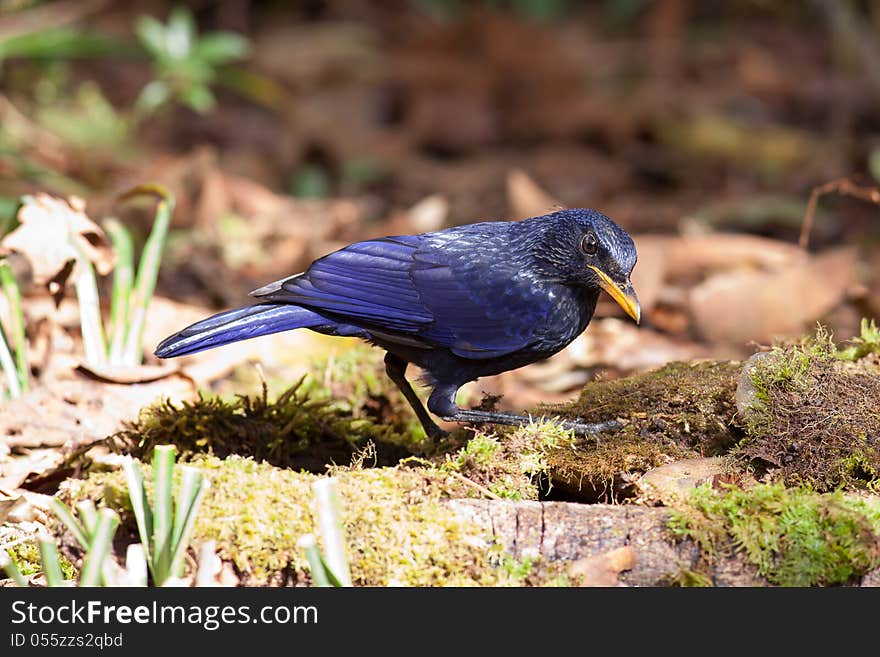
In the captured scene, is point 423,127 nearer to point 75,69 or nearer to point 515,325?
point 75,69

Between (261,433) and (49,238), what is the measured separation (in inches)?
49.3

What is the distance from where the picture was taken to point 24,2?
8734 millimetres

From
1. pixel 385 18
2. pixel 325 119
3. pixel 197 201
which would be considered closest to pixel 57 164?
pixel 197 201

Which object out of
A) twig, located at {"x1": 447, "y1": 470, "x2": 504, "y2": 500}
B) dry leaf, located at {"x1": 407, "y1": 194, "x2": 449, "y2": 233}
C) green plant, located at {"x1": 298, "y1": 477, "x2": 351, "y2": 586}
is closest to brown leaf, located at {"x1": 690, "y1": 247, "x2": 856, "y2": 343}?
dry leaf, located at {"x1": 407, "y1": 194, "x2": 449, "y2": 233}

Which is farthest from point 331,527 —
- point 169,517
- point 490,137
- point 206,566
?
point 490,137

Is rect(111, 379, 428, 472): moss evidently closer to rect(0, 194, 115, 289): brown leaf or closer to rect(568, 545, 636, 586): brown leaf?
rect(0, 194, 115, 289): brown leaf

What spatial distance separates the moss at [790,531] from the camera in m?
3.01

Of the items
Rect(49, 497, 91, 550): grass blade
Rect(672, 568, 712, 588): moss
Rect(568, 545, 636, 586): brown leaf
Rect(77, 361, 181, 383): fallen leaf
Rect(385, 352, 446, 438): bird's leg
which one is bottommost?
Rect(672, 568, 712, 588): moss

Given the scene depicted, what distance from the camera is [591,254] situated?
160 inches

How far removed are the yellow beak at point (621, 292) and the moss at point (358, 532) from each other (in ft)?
3.62

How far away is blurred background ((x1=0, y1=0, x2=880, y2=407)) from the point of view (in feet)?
20.4

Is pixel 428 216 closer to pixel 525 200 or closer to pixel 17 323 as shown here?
pixel 525 200

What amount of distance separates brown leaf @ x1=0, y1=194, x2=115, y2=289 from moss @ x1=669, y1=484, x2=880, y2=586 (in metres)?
2.69

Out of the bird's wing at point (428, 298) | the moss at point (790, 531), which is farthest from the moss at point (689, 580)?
the bird's wing at point (428, 298)
